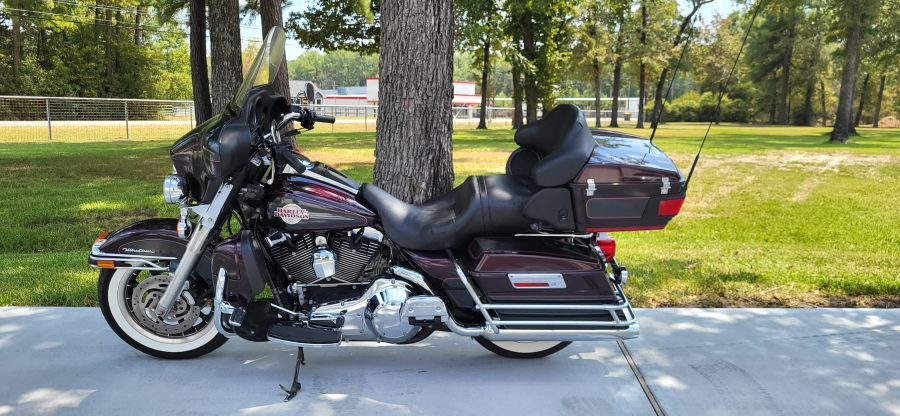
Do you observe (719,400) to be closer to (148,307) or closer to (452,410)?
(452,410)

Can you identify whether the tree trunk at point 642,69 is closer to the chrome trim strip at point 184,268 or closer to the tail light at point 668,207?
the tail light at point 668,207

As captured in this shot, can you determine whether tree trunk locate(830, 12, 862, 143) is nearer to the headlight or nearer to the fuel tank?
the fuel tank

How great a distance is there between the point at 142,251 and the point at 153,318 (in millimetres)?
382

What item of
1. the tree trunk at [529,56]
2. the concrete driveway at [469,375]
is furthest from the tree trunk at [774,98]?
the concrete driveway at [469,375]

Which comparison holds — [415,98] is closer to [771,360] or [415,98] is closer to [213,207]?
[213,207]

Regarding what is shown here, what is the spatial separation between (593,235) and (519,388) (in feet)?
2.71

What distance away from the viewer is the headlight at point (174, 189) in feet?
9.87

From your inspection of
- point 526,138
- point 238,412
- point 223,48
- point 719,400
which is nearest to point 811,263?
point 719,400

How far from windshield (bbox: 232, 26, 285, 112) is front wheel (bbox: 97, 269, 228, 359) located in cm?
105

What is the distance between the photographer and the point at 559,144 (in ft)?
9.76

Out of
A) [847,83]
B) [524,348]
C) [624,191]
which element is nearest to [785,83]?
[847,83]

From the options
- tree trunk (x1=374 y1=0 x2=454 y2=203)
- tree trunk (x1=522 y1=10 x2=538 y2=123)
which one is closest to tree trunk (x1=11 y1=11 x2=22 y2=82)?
tree trunk (x1=522 y1=10 x2=538 y2=123)

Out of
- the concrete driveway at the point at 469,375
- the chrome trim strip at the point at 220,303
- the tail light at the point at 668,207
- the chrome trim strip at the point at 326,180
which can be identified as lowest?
the concrete driveway at the point at 469,375

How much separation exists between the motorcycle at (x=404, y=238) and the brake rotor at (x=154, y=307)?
214mm
